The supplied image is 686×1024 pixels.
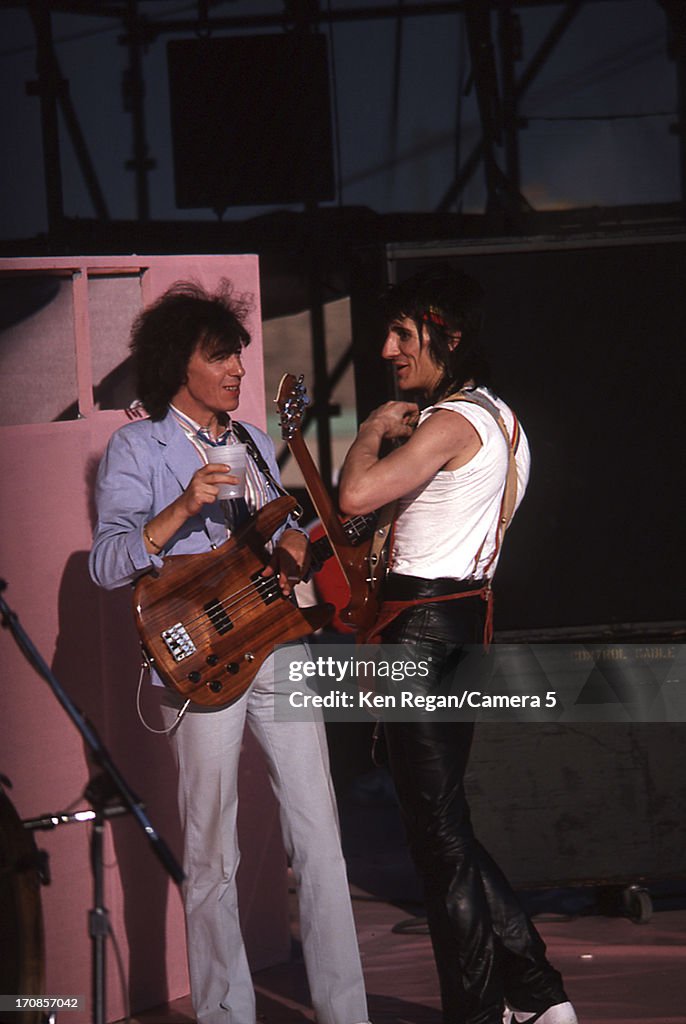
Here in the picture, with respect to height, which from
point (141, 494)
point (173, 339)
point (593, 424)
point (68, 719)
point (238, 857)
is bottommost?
point (238, 857)

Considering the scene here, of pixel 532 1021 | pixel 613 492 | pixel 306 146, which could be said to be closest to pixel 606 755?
pixel 613 492

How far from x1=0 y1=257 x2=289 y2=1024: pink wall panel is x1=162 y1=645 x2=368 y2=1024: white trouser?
1.53 ft

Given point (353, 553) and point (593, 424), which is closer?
point (353, 553)

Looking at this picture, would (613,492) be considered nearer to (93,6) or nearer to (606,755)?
(606,755)

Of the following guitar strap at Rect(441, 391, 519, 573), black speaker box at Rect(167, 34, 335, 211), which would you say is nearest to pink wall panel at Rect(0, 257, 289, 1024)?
guitar strap at Rect(441, 391, 519, 573)

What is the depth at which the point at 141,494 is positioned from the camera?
3.20 meters

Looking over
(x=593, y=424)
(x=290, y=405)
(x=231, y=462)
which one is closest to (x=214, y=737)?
(x=231, y=462)

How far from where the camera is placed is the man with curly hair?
3186 millimetres

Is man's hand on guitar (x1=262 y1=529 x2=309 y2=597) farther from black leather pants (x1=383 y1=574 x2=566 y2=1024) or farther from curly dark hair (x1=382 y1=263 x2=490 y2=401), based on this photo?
curly dark hair (x1=382 y1=263 x2=490 y2=401)

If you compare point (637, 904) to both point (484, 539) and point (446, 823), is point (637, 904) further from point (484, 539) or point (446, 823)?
point (484, 539)

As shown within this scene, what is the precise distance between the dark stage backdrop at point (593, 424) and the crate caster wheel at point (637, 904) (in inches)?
32.5

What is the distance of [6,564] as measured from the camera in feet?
11.8

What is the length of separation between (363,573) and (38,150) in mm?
4359

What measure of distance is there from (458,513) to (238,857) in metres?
0.95
